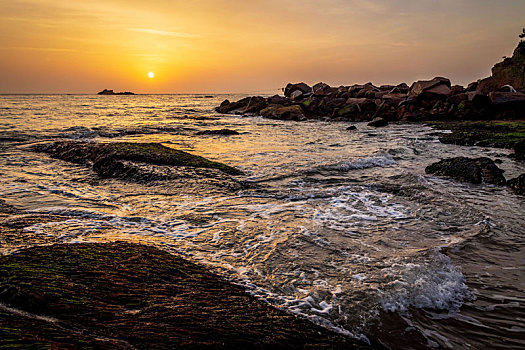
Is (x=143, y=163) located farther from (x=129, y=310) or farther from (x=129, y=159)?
(x=129, y=310)

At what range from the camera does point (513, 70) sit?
921 inches

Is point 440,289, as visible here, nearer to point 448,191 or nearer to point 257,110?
point 448,191

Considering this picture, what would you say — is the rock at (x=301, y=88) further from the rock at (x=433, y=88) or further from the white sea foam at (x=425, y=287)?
the white sea foam at (x=425, y=287)

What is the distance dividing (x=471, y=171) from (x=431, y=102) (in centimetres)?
2026

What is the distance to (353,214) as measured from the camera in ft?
17.4

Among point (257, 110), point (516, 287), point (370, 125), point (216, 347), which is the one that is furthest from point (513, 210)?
point (257, 110)

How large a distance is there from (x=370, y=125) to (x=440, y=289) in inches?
810

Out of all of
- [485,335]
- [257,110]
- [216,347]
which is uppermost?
[257,110]

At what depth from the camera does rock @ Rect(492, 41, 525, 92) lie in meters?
23.0

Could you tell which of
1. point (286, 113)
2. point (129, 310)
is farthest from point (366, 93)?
point (129, 310)

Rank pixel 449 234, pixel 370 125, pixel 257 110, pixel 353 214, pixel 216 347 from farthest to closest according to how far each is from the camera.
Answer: pixel 257 110
pixel 370 125
pixel 353 214
pixel 449 234
pixel 216 347

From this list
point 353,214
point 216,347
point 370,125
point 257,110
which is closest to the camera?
point 216,347

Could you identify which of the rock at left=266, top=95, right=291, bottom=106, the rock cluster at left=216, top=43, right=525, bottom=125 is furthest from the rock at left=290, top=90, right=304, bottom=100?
the rock cluster at left=216, top=43, right=525, bottom=125

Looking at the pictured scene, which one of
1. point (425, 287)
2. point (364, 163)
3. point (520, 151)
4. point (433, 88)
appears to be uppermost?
point (433, 88)
